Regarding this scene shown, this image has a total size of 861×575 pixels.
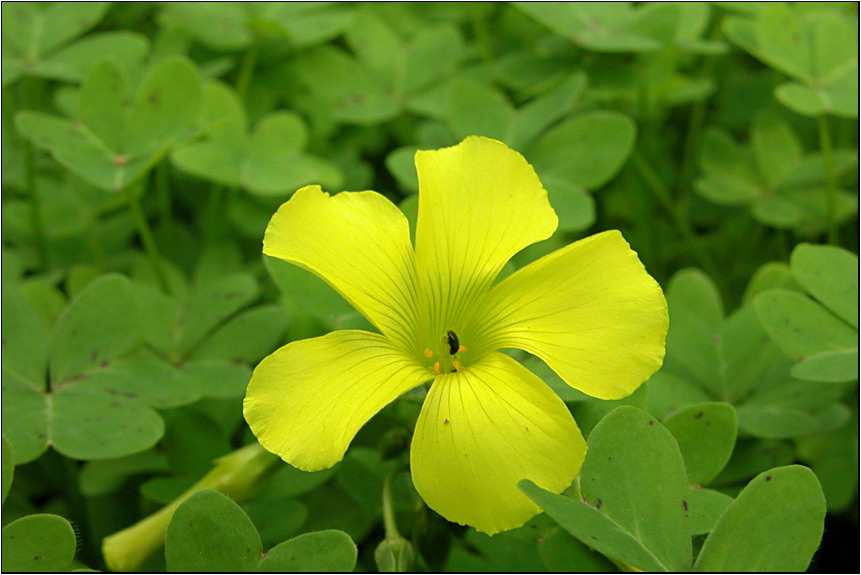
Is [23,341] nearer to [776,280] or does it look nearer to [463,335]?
[463,335]

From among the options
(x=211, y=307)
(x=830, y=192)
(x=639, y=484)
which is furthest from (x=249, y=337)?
(x=830, y=192)

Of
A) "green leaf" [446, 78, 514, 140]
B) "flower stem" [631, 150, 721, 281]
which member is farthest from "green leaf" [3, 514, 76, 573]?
"flower stem" [631, 150, 721, 281]

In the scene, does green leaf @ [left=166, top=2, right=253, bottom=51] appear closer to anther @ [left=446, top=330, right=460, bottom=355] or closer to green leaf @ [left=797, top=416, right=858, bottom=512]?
anther @ [left=446, top=330, right=460, bottom=355]

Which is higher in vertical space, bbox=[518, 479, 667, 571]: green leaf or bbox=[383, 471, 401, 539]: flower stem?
bbox=[518, 479, 667, 571]: green leaf

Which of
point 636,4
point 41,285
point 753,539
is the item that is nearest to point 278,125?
point 41,285

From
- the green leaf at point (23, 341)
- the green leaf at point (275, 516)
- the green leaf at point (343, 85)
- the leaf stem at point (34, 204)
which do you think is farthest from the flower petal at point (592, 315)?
the leaf stem at point (34, 204)

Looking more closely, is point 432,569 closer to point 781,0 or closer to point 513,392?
point 513,392

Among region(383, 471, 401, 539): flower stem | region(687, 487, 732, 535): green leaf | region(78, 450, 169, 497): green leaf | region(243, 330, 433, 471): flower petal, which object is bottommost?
region(78, 450, 169, 497): green leaf
